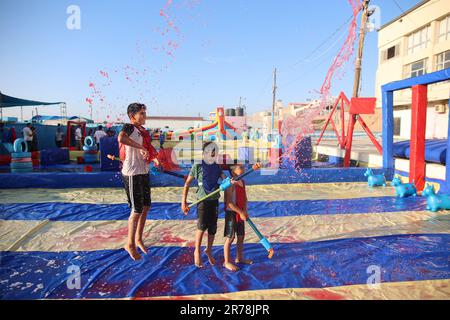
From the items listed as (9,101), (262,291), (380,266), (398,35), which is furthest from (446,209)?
(398,35)

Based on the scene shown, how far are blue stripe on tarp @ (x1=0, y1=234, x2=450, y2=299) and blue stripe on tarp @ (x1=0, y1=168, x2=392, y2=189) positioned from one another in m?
4.54

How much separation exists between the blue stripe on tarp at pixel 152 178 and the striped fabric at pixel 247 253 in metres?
1.53

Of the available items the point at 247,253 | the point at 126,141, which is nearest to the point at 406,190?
the point at 247,253

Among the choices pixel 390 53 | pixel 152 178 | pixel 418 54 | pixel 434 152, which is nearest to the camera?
pixel 434 152

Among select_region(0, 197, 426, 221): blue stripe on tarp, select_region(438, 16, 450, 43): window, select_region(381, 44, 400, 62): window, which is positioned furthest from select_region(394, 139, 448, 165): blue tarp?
select_region(381, 44, 400, 62): window

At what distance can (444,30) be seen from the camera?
2325 cm

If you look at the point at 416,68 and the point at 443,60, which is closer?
the point at 443,60

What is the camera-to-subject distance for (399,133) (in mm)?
28266

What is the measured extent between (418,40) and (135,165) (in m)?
30.9

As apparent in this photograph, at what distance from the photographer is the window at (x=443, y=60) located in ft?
74.9

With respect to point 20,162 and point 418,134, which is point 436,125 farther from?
point 20,162

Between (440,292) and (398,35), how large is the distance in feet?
106

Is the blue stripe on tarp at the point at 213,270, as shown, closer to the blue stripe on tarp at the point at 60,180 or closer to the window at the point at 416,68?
the blue stripe on tarp at the point at 60,180

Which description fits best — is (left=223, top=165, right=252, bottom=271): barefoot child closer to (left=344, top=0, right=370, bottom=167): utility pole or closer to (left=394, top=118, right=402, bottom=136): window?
(left=344, top=0, right=370, bottom=167): utility pole
